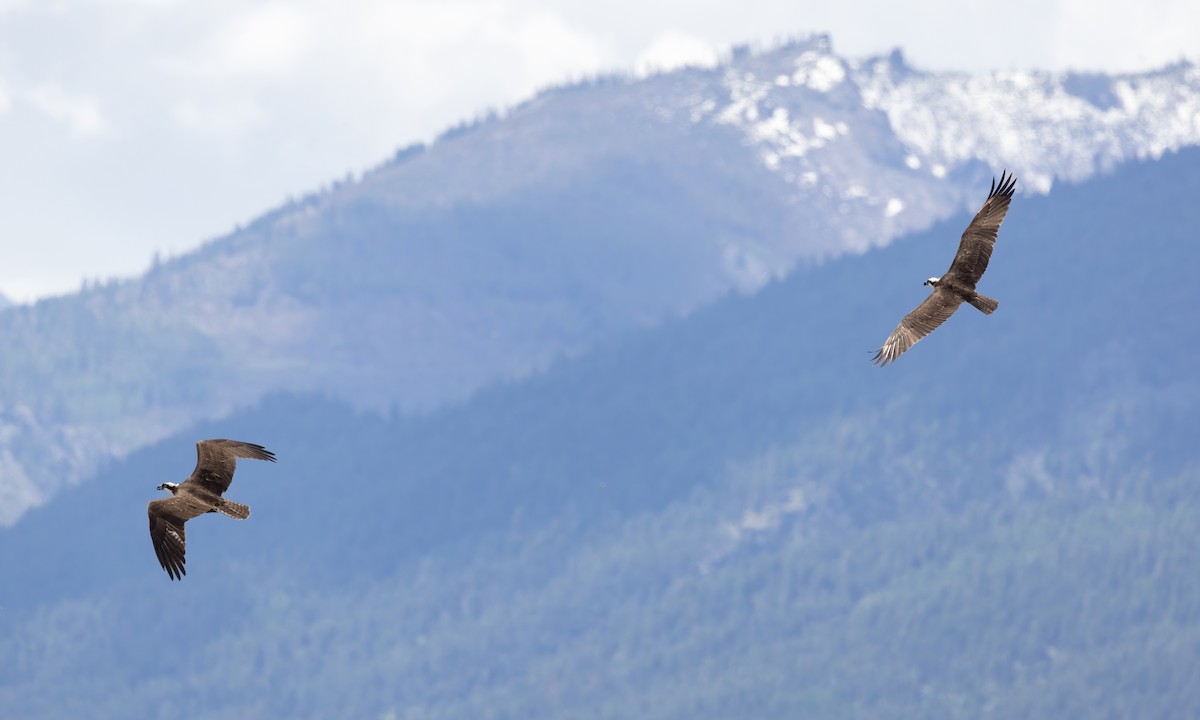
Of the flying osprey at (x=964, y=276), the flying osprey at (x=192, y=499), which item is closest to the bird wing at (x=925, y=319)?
the flying osprey at (x=964, y=276)

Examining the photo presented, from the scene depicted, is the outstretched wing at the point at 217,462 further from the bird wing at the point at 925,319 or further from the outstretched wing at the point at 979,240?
the outstretched wing at the point at 979,240

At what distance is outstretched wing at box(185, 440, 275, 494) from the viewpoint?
247ft

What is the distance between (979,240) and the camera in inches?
3083

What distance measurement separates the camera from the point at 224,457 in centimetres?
7606

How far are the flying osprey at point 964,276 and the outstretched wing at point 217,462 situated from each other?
1877 cm

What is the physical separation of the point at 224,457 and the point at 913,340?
1973cm

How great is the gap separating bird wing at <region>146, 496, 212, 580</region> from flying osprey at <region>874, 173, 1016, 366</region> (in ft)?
66.9

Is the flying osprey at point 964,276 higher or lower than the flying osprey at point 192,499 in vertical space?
higher

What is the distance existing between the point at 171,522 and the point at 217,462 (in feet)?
→ 7.81

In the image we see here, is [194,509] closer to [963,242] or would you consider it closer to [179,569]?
[179,569]

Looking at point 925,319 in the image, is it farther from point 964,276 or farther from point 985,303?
point 985,303

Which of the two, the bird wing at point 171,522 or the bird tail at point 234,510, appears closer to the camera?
the bird tail at point 234,510

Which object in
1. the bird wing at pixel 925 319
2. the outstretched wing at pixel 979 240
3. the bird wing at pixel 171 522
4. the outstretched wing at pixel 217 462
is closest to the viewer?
the outstretched wing at pixel 217 462

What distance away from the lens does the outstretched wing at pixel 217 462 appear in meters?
75.4
